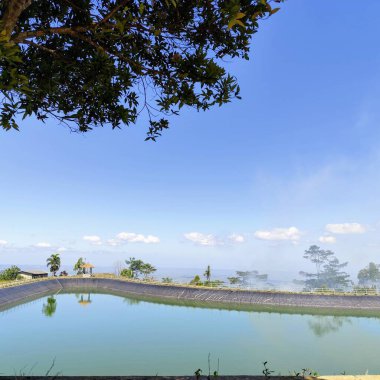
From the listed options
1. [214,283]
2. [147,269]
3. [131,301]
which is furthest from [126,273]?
[214,283]

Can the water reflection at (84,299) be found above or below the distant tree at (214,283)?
below

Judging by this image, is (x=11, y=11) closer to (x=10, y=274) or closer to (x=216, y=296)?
(x=216, y=296)

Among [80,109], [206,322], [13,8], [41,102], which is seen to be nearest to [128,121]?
[80,109]

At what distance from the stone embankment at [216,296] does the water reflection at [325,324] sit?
6.29m

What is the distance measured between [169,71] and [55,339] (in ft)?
89.7

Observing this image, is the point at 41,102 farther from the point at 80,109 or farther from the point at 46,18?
the point at 46,18

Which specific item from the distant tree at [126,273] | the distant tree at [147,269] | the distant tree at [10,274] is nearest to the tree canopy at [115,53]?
the distant tree at [10,274]

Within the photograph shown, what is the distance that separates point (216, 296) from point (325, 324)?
Answer: 62.9 feet


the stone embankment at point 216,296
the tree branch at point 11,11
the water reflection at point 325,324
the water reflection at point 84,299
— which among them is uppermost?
the tree branch at point 11,11

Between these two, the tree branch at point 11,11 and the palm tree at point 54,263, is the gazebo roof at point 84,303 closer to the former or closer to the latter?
the palm tree at point 54,263

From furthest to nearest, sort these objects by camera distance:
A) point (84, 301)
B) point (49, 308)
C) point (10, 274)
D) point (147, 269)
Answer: point (147, 269), point (10, 274), point (84, 301), point (49, 308)

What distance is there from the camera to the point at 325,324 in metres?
36.5

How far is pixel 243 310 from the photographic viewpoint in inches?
1729

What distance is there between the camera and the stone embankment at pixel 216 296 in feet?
151
